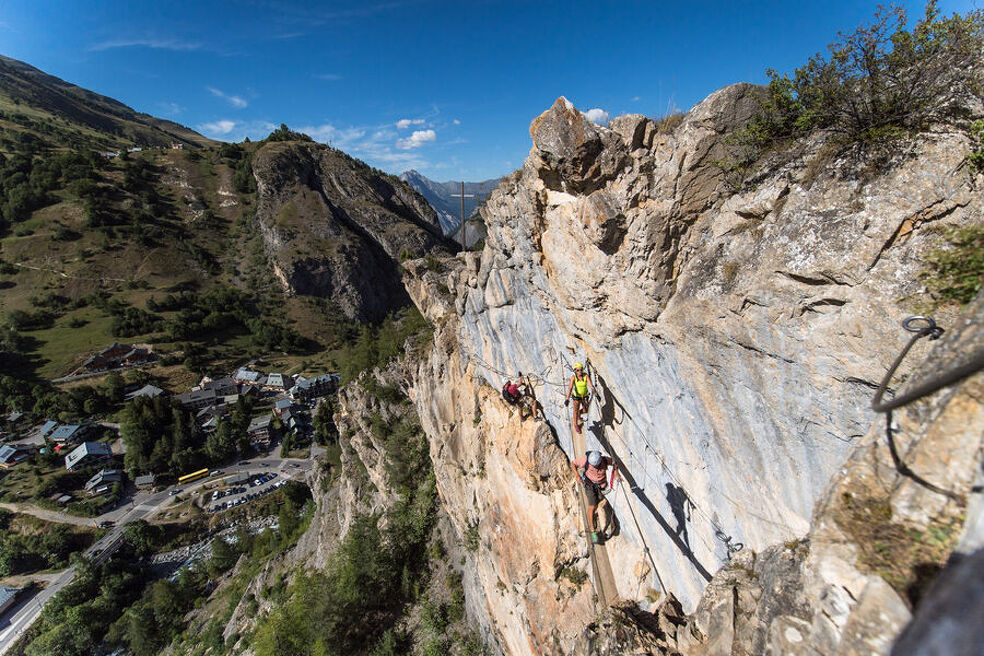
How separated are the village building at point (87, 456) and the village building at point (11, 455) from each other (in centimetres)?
811

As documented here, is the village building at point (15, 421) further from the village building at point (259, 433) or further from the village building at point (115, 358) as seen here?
the village building at point (259, 433)

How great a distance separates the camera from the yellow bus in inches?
2245

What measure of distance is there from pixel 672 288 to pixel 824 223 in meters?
2.51

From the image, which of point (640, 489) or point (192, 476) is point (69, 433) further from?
point (640, 489)

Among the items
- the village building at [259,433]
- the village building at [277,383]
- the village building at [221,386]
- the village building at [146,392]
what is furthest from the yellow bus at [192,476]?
the village building at [277,383]

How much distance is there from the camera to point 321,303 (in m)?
92.4

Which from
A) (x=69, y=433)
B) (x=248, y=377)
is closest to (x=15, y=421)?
(x=69, y=433)

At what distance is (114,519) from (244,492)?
14799 mm

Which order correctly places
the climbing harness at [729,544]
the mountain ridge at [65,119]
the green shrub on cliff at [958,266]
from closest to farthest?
the green shrub on cliff at [958,266] → the climbing harness at [729,544] → the mountain ridge at [65,119]

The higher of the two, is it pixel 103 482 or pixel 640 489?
pixel 640 489

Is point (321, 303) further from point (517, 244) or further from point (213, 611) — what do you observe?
point (517, 244)

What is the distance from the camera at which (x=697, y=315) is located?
22.7ft

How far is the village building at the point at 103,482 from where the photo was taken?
5362 cm

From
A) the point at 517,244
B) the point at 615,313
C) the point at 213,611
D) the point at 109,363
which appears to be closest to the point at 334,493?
the point at 213,611
